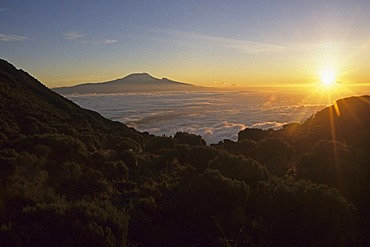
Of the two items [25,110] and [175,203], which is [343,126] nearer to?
[175,203]

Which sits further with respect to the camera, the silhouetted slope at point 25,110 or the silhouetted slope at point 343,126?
the silhouetted slope at point 25,110

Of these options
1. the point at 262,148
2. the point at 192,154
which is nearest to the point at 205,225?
the point at 192,154

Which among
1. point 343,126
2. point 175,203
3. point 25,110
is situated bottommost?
point 343,126

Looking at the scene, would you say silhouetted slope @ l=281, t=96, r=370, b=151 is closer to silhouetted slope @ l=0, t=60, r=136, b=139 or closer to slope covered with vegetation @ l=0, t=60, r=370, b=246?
slope covered with vegetation @ l=0, t=60, r=370, b=246

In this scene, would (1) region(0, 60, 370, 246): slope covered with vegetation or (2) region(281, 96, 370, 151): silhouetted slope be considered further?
(2) region(281, 96, 370, 151): silhouetted slope

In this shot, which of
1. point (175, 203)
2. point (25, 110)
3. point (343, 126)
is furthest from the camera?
point (25, 110)

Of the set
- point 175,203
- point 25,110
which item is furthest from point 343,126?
point 25,110

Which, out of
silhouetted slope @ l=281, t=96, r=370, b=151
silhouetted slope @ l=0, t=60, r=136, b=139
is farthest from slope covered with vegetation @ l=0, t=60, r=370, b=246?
silhouetted slope @ l=0, t=60, r=136, b=139

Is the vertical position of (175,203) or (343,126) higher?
(175,203)

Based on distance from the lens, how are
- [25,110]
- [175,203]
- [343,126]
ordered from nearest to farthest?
[175,203] → [343,126] → [25,110]

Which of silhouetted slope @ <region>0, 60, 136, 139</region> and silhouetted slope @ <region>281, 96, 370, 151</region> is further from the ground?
silhouetted slope @ <region>0, 60, 136, 139</region>

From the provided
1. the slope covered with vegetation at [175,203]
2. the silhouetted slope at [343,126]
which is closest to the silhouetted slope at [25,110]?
the slope covered with vegetation at [175,203]

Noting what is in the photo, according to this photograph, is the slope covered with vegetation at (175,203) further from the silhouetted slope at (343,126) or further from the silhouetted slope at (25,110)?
the silhouetted slope at (25,110)

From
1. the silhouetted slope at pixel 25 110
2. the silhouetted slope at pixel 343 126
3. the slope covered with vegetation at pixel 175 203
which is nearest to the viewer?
the slope covered with vegetation at pixel 175 203
